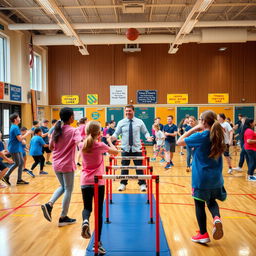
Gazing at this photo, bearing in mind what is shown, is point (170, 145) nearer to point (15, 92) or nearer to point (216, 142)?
point (216, 142)

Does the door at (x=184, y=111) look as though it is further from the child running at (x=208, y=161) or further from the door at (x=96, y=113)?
the child running at (x=208, y=161)

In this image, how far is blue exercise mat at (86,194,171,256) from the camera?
332cm

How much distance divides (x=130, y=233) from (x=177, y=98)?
49.5 ft

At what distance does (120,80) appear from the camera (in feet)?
59.9

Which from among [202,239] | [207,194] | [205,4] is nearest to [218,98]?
[205,4]

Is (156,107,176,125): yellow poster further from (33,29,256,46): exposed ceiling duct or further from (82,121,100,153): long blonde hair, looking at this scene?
(82,121,100,153): long blonde hair

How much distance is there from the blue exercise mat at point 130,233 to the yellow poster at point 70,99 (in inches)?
537

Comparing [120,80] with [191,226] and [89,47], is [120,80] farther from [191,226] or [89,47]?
[191,226]

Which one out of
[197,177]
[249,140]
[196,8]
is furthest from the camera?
[196,8]

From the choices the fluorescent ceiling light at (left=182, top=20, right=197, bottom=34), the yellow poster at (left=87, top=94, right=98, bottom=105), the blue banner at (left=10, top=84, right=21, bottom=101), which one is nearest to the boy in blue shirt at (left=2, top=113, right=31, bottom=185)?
the blue banner at (left=10, top=84, right=21, bottom=101)

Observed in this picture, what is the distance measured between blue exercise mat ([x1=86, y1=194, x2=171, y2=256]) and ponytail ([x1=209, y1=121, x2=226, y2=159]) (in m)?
1.33

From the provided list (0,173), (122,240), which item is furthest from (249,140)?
(0,173)

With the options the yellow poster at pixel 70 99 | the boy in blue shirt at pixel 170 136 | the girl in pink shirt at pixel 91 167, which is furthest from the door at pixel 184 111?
the girl in pink shirt at pixel 91 167

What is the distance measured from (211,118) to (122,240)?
6.56 feet
